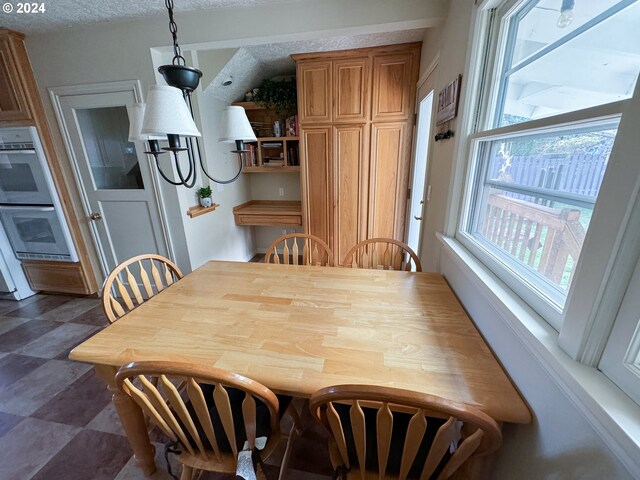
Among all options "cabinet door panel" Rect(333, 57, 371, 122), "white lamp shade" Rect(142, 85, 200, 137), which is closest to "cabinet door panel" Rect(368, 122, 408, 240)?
"cabinet door panel" Rect(333, 57, 371, 122)

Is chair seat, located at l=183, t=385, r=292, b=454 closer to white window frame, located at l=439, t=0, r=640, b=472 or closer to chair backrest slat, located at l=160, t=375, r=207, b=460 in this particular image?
chair backrest slat, located at l=160, t=375, r=207, b=460

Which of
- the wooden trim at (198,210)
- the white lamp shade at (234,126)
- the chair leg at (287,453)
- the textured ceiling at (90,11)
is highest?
the textured ceiling at (90,11)

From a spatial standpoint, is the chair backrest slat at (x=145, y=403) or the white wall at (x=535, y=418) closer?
the white wall at (x=535, y=418)

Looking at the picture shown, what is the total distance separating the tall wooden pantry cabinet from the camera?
8.46 feet

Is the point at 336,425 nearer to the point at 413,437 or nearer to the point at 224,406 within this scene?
the point at 413,437

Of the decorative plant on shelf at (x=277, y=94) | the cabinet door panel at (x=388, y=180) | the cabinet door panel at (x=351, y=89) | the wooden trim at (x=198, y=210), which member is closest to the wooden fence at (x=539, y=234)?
the cabinet door panel at (x=388, y=180)

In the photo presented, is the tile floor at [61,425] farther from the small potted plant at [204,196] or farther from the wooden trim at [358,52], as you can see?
the wooden trim at [358,52]

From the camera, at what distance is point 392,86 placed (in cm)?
258

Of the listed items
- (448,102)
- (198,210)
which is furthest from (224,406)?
(198,210)

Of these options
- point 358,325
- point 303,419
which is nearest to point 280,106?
point 358,325

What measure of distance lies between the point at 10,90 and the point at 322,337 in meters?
3.27

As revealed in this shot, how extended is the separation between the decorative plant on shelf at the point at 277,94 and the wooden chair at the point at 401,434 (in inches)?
124

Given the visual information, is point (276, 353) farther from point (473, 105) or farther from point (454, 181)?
point (473, 105)

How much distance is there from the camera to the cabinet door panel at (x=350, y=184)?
2.80 metres
